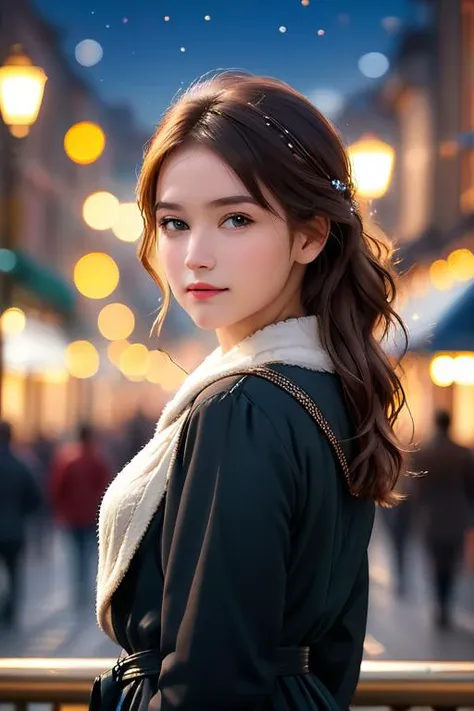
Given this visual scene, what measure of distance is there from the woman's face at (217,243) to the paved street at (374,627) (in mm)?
7031

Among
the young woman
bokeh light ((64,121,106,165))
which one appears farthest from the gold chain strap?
bokeh light ((64,121,106,165))

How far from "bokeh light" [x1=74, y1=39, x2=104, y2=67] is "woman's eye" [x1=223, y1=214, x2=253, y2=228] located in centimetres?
89

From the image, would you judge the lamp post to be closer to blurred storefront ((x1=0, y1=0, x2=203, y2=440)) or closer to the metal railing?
blurred storefront ((x1=0, y1=0, x2=203, y2=440))

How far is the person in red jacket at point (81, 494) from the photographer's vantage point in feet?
34.1

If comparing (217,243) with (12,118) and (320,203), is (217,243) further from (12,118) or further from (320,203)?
(12,118)

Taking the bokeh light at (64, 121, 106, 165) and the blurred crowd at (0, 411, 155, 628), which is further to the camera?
the blurred crowd at (0, 411, 155, 628)

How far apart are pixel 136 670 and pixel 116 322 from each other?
31.6 m

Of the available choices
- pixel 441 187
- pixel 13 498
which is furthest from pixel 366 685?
pixel 441 187

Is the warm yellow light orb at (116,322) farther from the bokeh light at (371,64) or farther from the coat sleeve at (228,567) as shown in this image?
the coat sleeve at (228,567)

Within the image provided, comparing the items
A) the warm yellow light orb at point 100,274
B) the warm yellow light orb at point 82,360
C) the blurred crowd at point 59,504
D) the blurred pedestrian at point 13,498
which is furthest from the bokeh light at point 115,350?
the blurred pedestrian at point 13,498

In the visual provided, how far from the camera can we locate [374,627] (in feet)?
32.3

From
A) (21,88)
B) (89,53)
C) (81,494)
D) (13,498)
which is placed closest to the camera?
(89,53)

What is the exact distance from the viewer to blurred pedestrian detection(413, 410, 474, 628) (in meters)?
9.70

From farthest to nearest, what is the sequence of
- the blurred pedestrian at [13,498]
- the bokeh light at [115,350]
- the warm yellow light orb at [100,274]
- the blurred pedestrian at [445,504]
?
the bokeh light at [115,350] < the warm yellow light orb at [100,274] < the blurred pedestrian at [445,504] < the blurred pedestrian at [13,498]
